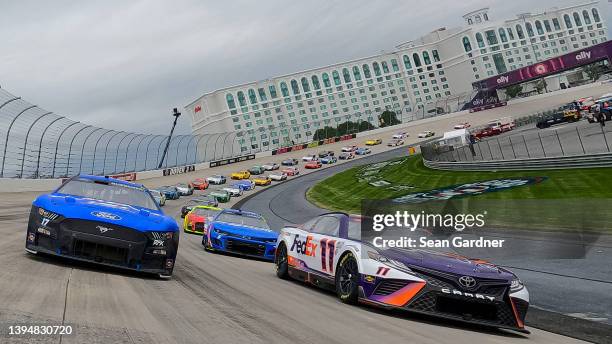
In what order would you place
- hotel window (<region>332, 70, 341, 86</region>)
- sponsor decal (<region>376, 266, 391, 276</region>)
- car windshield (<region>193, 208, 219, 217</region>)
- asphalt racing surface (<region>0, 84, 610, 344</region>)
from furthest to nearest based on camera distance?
hotel window (<region>332, 70, 341, 86</region>)
car windshield (<region>193, 208, 219, 217</region>)
sponsor decal (<region>376, 266, 391, 276</region>)
asphalt racing surface (<region>0, 84, 610, 344</region>)

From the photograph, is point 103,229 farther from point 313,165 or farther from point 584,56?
point 584,56

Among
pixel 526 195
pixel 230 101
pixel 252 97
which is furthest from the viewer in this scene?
pixel 252 97

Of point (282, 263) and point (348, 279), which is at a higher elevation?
point (282, 263)

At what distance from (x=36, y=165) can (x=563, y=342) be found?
137 feet

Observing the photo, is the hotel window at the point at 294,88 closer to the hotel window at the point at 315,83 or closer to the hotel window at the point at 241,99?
the hotel window at the point at 315,83

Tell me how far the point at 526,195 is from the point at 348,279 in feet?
63.8

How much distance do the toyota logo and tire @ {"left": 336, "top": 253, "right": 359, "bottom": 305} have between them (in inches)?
54.9

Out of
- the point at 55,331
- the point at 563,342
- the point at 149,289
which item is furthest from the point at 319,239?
the point at 55,331

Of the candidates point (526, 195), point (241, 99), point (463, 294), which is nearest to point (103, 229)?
point (463, 294)

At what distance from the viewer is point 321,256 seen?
1024 centimetres

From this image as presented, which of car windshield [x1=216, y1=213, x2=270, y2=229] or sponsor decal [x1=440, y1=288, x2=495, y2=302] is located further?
car windshield [x1=216, y1=213, x2=270, y2=229]

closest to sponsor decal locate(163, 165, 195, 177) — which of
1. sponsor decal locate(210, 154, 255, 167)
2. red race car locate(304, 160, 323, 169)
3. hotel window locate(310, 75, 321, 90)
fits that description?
sponsor decal locate(210, 154, 255, 167)

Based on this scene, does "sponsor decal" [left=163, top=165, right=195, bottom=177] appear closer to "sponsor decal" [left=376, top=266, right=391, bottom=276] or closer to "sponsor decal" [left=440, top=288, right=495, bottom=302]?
"sponsor decal" [left=376, top=266, right=391, bottom=276]

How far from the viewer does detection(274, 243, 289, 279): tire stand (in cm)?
1198
